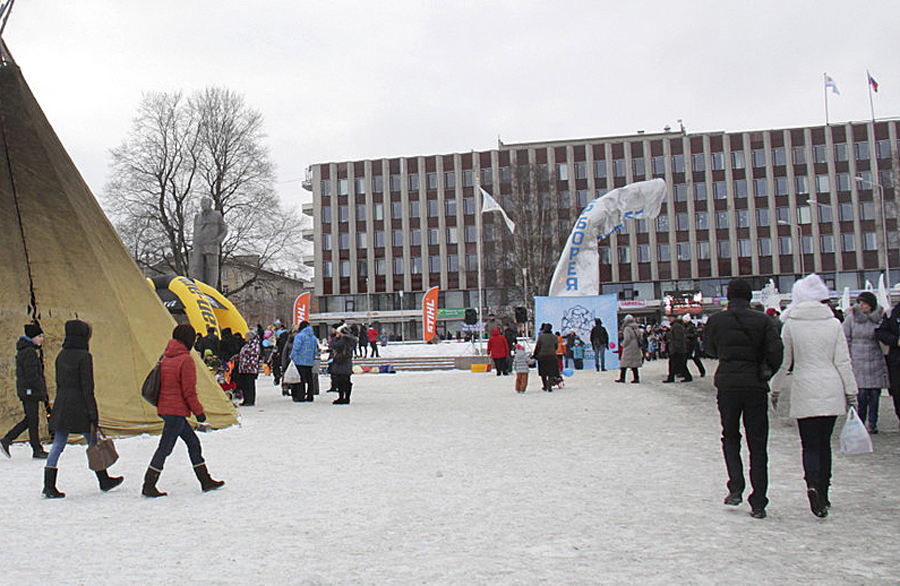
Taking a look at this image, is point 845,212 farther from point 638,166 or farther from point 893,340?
point 893,340

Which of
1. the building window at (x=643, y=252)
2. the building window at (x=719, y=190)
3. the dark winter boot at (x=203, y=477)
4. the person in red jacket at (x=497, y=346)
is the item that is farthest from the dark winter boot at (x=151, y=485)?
the building window at (x=719, y=190)

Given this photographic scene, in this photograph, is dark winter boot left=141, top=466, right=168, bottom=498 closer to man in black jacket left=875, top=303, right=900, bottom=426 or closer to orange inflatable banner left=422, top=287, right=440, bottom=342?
man in black jacket left=875, top=303, right=900, bottom=426

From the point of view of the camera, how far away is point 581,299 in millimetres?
25297

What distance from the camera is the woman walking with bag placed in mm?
9688

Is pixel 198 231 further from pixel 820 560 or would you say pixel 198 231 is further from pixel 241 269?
pixel 820 560

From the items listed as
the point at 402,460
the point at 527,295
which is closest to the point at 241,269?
the point at 527,295

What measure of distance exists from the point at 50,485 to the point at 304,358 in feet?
32.2

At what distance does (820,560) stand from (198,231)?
1984cm

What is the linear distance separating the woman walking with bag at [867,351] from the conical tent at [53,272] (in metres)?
9.55

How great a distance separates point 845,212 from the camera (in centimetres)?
6875

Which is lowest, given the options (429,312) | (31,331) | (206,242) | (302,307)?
(31,331)

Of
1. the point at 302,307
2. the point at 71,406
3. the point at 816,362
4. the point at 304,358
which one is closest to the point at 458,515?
the point at 816,362

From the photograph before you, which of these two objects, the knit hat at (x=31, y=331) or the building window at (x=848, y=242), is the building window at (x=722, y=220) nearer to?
the building window at (x=848, y=242)

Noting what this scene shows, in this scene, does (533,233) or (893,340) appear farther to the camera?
(533,233)
